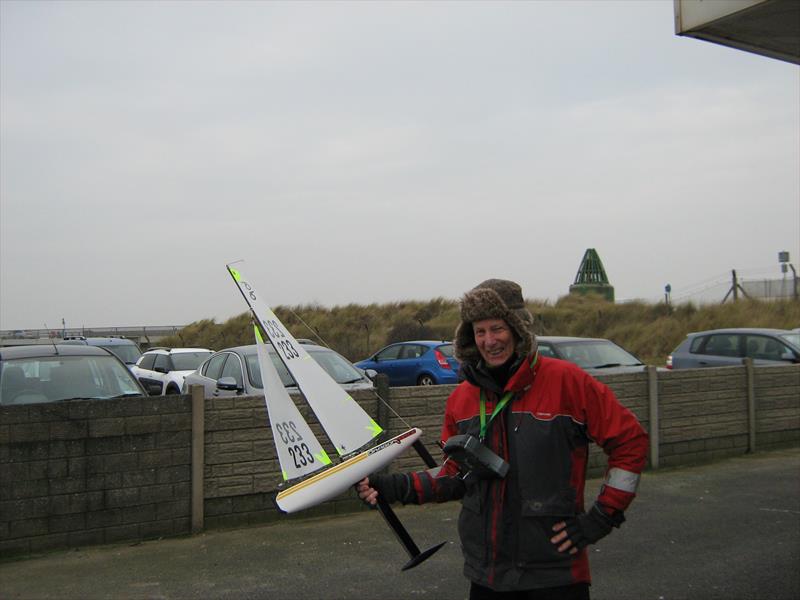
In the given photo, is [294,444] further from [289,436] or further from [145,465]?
[145,465]

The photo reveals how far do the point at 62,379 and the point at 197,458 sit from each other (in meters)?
2.24

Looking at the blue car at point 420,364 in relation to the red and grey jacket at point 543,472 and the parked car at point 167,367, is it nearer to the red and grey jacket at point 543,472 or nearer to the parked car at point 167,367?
the parked car at point 167,367

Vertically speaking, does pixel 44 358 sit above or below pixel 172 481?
above

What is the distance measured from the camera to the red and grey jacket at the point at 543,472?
3.19 m

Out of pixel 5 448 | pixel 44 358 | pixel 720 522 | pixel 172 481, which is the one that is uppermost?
pixel 44 358

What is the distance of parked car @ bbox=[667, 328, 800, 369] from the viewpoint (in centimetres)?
1536

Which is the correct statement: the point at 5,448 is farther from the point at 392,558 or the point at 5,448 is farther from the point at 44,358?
the point at 392,558

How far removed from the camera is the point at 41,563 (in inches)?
260

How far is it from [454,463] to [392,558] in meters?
3.44

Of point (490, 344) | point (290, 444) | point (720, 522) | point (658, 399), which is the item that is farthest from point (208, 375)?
point (490, 344)

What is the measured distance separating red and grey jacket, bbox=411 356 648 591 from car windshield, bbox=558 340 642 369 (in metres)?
10.2

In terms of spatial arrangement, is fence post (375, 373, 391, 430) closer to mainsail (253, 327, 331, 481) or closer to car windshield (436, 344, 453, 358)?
mainsail (253, 327, 331, 481)

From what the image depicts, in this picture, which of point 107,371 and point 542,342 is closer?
point 107,371

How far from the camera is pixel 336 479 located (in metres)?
3.56
